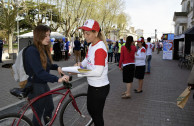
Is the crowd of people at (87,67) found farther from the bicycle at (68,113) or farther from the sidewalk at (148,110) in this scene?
the sidewalk at (148,110)

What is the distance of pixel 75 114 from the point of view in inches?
121

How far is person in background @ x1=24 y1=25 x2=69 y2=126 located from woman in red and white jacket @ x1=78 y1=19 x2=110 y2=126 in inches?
15.7

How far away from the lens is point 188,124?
3609mm

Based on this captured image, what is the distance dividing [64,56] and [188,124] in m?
13.9

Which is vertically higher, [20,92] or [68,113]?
[20,92]

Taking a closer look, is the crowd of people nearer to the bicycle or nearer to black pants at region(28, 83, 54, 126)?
black pants at region(28, 83, 54, 126)

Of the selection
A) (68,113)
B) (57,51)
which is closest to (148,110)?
(68,113)

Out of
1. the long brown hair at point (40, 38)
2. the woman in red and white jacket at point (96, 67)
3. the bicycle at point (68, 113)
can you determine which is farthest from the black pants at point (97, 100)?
the long brown hair at point (40, 38)

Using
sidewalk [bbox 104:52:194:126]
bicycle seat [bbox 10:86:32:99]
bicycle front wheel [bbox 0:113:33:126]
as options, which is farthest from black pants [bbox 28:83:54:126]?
sidewalk [bbox 104:52:194:126]

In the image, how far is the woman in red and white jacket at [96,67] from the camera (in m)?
2.18

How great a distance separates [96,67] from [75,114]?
130cm

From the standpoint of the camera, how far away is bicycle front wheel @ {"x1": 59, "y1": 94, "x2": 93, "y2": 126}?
2862mm

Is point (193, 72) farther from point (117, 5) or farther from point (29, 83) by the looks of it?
point (117, 5)

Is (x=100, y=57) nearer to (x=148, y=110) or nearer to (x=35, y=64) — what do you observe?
(x=35, y=64)
